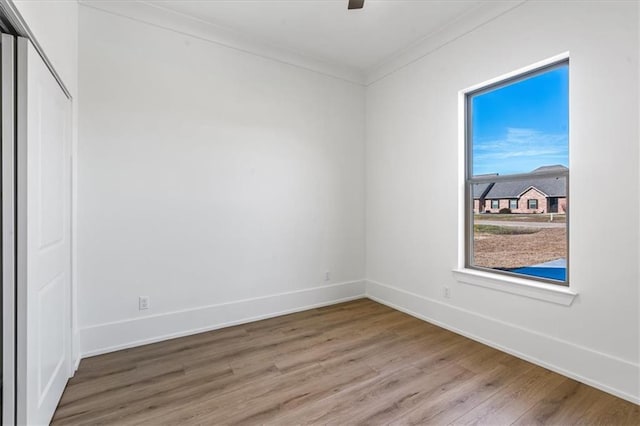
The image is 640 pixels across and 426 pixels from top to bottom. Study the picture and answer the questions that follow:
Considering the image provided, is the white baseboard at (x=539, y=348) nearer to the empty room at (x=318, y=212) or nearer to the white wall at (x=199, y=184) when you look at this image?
the empty room at (x=318, y=212)

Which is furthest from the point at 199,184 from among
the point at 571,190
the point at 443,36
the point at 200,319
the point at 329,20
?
the point at 571,190

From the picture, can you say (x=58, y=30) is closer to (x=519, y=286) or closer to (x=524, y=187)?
(x=524, y=187)

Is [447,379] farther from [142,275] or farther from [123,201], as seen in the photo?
[123,201]

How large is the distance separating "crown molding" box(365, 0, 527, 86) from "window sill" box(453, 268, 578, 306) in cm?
225

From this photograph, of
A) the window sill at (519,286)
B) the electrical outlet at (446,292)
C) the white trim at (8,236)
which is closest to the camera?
the white trim at (8,236)

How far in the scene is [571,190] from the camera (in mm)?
2211

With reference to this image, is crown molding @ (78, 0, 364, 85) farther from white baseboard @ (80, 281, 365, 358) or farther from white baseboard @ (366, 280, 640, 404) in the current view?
white baseboard @ (366, 280, 640, 404)

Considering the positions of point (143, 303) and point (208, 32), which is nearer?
point (143, 303)

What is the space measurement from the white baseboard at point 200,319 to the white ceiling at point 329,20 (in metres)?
2.77

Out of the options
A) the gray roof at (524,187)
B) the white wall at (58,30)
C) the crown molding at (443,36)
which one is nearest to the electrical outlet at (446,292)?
the gray roof at (524,187)

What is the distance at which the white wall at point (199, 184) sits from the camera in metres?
2.55

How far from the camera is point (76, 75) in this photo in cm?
241

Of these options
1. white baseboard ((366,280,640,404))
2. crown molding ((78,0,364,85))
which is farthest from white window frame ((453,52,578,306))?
crown molding ((78,0,364,85))

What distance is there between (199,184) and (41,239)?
4.74 feet
